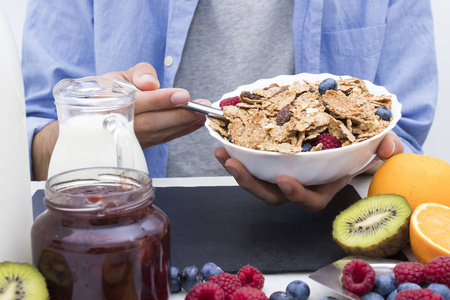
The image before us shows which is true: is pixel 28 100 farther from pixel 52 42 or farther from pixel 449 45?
pixel 449 45

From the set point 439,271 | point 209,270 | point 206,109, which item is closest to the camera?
point 439,271

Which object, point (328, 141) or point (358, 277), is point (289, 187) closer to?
point (328, 141)

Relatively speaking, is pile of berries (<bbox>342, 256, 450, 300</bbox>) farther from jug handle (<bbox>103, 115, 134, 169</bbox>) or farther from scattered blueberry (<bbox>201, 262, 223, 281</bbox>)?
jug handle (<bbox>103, 115, 134, 169</bbox>)

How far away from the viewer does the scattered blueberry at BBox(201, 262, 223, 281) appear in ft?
2.18

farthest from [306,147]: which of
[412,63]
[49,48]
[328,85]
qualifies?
[49,48]

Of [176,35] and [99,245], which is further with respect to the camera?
[176,35]

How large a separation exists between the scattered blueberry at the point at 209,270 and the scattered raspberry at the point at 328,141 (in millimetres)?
248

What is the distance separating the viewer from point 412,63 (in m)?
1.41

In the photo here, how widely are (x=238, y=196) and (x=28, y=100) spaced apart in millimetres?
697

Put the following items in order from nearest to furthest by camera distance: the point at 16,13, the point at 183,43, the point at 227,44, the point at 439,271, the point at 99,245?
the point at 99,245
the point at 439,271
the point at 183,43
the point at 227,44
the point at 16,13

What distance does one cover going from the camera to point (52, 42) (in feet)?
4.56

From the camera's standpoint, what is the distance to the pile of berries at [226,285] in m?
0.56

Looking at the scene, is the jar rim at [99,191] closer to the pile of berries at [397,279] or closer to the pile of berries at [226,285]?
the pile of berries at [226,285]

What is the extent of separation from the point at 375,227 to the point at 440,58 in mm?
1496
